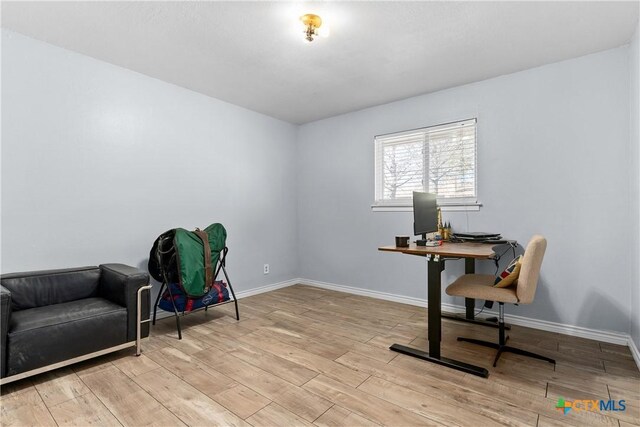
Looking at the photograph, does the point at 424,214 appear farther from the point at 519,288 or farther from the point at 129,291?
the point at 129,291

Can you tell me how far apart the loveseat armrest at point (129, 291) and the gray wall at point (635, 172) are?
12.1 feet

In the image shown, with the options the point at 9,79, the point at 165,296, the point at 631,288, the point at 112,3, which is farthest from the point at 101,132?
the point at 631,288

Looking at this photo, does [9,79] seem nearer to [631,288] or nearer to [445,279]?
[445,279]

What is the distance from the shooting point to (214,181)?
391 centimetres

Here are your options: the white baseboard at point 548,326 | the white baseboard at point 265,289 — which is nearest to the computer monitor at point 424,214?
the white baseboard at point 548,326

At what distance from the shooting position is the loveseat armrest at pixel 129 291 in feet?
7.93

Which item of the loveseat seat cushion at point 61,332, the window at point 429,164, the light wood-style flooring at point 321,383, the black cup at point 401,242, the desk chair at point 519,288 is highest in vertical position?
the window at point 429,164

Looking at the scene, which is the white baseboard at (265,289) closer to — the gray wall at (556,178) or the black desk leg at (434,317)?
the gray wall at (556,178)

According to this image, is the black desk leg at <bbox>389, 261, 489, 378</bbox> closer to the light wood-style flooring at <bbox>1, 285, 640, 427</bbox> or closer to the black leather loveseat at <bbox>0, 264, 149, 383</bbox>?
the light wood-style flooring at <bbox>1, 285, 640, 427</bbox>

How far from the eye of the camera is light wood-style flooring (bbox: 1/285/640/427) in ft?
5.67

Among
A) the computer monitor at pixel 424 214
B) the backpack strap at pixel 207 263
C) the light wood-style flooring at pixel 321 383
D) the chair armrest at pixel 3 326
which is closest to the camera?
the light wood-style flooring at pixel 321 383

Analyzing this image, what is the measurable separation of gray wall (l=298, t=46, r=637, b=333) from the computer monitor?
71cm

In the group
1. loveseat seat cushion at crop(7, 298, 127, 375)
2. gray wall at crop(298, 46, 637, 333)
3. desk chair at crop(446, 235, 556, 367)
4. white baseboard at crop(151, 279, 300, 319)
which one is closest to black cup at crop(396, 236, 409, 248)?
desk chair at crop(446, 235, 556, 367)

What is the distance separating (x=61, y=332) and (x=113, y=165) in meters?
1.58
